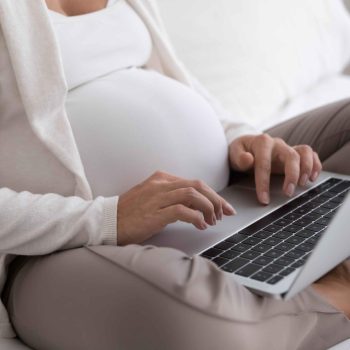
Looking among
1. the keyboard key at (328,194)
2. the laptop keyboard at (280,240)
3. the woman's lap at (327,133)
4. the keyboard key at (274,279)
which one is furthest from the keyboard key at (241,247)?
the woman's lap at (327,133)

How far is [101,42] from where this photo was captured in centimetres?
120

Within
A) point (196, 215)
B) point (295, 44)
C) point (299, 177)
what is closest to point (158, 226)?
point (196, 215)

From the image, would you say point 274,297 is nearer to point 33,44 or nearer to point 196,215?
point 196,215

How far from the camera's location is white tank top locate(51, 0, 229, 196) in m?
1.11

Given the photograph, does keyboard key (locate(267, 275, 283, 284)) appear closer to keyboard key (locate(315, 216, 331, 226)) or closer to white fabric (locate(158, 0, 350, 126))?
keyboard key (locate(315, 216, 331, 226))

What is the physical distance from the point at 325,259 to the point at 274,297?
0.22ft

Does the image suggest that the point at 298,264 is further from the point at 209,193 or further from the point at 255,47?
the point at 255,47

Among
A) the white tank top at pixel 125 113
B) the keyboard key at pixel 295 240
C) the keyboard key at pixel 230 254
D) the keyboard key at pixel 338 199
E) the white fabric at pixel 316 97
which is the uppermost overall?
the white tank top at pixel 125 113

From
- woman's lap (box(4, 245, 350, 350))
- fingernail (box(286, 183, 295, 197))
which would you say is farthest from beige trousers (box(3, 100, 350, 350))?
fingernail (box(286, 183, 295, 197))

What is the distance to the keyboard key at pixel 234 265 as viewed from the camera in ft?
3.10

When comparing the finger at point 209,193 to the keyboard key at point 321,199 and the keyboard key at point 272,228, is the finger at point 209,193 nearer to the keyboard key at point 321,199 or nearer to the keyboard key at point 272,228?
the keyboard key at point 272,228

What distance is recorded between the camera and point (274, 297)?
2.82ft

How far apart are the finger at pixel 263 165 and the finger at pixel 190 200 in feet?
0.55

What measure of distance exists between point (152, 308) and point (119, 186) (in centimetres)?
28
